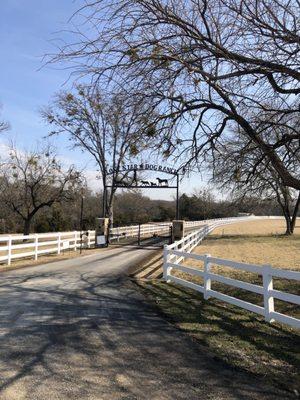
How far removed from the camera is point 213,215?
123000 millimetres

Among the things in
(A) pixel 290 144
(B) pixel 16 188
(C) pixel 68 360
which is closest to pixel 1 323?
(C) pixel 68 360

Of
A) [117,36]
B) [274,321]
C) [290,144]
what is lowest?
[274,321]

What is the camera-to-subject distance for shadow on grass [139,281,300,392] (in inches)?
250

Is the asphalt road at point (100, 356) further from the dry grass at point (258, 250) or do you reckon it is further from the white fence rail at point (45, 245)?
the dry grass at point (258, 250)

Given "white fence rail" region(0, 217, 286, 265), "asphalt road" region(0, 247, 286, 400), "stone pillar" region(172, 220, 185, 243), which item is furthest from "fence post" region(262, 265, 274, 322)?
"stone pillar" region(172, 220, 185, 243)

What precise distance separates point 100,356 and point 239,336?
9.17 ft

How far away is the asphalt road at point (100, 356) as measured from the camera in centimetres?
520

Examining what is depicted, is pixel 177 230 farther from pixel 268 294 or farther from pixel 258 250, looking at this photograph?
pixel 268 294

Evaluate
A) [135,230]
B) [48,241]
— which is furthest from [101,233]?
[135,230]

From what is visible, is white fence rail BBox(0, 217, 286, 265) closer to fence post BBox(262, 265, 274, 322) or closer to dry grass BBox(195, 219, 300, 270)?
dry grass BBox(195, 219, 300, 270)

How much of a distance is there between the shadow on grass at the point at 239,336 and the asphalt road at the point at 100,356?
302 mm

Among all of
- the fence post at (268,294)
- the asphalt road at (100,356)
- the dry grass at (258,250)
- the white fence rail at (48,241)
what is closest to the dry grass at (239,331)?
the fence post at (268,294)

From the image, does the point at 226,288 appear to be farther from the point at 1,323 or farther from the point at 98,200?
the point at 98,200

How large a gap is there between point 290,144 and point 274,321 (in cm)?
532
